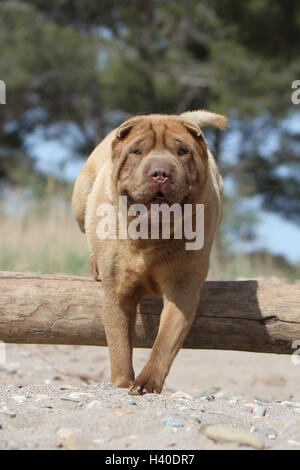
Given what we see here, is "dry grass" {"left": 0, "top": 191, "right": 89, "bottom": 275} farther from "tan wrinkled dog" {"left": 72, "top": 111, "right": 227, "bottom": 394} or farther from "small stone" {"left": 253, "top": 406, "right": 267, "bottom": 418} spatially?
"small stone" {"left": 253, "top": 406, "right": 267, "bottom": 418}

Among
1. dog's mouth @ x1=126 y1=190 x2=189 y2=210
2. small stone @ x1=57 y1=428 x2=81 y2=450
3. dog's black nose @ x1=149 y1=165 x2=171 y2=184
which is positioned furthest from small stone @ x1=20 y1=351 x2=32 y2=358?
small stone @ x1=57 y1=428 x2=81 y2=450

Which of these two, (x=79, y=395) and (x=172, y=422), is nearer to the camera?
(x=172, y=422)

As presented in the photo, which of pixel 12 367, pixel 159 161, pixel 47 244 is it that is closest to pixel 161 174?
pixel 159 161

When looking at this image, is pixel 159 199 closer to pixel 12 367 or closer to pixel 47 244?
pixel 12 367

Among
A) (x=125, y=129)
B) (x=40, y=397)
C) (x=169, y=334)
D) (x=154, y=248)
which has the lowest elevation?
(x=40, y=397)

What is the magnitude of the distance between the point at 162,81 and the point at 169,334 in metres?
11.6

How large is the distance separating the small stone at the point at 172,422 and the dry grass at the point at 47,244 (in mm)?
5353

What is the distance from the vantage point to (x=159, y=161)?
3195mm

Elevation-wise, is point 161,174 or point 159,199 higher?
point 161,174

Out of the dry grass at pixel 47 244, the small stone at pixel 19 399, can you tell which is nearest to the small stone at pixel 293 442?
the small stone at pixel 19 399

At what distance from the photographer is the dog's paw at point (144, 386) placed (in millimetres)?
3199

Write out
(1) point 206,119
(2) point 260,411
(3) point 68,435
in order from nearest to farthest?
(3) point 68,435 < (2) point 260,411 < (1) point 206,119

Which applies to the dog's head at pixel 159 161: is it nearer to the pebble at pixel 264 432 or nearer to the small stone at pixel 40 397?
the small stone at pixel 40 397

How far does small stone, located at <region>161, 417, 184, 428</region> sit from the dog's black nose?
1.17 meters
